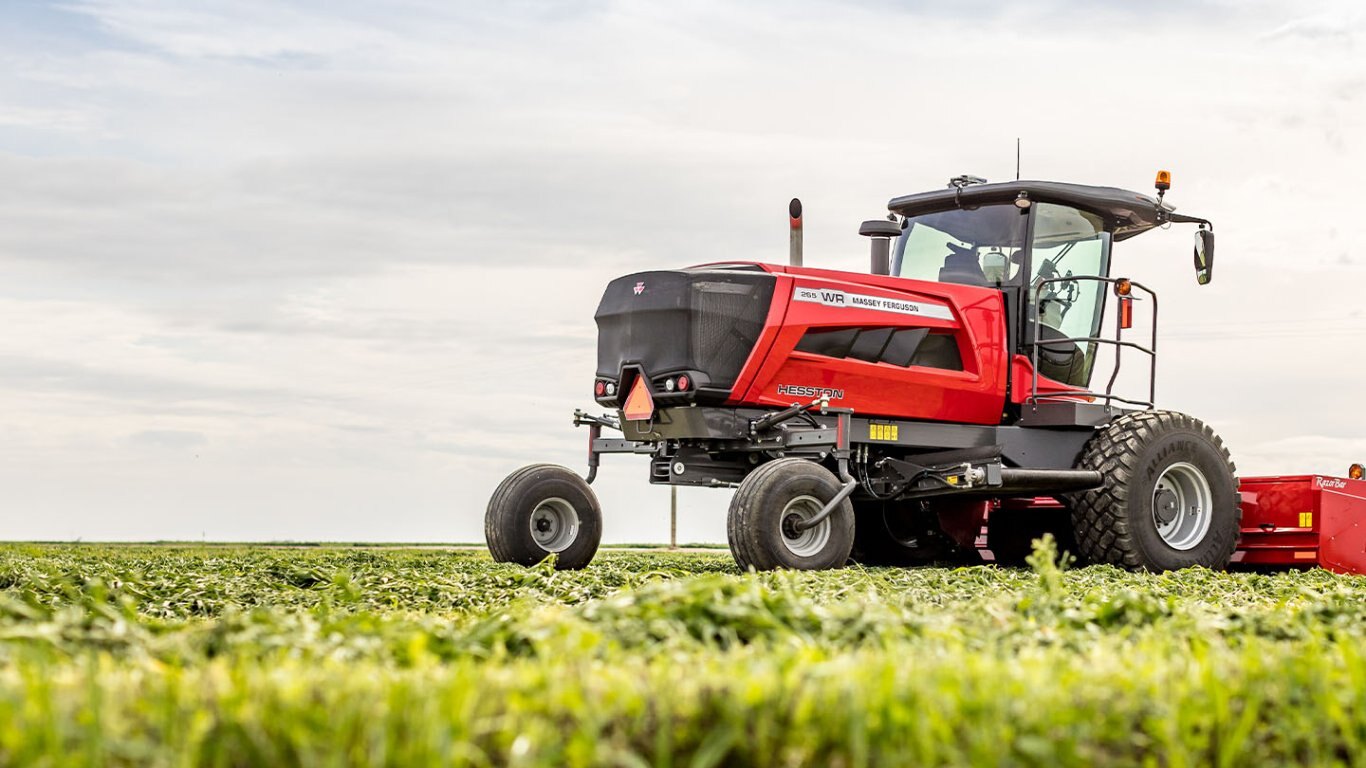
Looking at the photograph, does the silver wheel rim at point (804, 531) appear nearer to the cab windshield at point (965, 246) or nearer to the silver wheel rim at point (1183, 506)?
the cab windshield at point (965, 246)

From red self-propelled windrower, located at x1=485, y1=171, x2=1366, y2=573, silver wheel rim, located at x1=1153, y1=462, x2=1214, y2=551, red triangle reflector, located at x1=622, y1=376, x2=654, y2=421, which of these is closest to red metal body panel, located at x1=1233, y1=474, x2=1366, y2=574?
red self-propelled windrower, located at x1=485, y1=171, x2=1366, y2=573

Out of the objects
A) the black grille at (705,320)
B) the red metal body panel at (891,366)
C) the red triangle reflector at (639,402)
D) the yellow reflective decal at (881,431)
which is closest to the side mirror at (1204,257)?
the red metal body panel at (891,366)

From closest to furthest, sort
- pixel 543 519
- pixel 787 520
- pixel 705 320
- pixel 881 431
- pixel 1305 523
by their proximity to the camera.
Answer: pixel 787 520 → pixel 705 320 → pixel 881 431 → pixel 543 519 → pixel 1305 523

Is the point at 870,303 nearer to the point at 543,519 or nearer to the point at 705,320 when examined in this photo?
the point at 705,320

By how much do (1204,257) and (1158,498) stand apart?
7.13 feet

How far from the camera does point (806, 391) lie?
35.6ft

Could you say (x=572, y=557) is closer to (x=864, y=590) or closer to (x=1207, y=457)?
(x=864, y=590)

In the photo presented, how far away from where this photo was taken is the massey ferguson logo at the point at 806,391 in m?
10.7

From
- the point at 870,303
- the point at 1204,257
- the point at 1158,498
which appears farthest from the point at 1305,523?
the point at 870,303

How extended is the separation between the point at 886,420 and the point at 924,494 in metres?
0.67

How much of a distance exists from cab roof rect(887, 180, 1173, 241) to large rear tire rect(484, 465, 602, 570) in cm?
386

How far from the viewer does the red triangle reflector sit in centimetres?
1082

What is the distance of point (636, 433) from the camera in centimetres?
1128

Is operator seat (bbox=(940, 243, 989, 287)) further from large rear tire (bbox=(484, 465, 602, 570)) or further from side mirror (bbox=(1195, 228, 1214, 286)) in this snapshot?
large rear tire (bbox=(484, 465, 602, 570))
